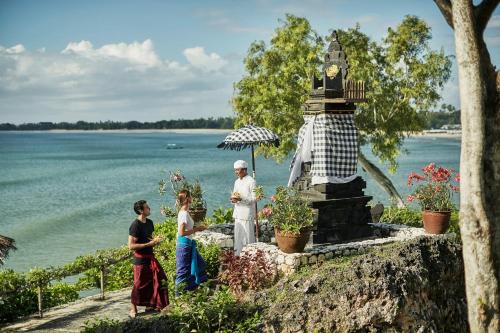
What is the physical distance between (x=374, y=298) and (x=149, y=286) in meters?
4.03

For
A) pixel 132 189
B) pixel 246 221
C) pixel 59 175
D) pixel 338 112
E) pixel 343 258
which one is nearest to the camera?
pixel 343 258

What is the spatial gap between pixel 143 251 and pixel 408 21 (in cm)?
1856

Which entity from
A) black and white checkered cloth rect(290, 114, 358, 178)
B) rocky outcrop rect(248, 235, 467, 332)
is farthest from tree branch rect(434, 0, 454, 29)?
black and white checkered cloth rect(290, 114, 358, 178)

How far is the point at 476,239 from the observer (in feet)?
23.0

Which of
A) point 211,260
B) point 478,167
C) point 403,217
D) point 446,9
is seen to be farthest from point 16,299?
point 403,217

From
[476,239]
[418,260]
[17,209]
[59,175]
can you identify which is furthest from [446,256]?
[59,175]

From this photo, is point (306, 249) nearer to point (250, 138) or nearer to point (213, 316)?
point (250, 138)

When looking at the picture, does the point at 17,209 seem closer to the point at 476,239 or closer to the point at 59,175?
the point at 59,175

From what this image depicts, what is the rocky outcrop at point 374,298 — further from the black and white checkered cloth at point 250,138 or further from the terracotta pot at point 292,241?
the black and white checkered cloth at point 250,138

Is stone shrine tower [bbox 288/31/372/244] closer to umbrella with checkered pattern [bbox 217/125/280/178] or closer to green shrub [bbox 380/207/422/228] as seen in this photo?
umbrella with checkered pattern [bbox 217/125/280/178]

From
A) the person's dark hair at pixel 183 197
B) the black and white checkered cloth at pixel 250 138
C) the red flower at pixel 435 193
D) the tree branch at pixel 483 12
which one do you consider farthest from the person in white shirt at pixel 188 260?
the red flower at pixel 435 193

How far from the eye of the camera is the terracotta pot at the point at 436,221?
44.8 feet

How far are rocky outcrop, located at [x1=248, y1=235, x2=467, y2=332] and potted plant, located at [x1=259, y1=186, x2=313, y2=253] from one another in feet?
4.22

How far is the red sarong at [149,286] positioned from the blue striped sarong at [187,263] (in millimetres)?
357
